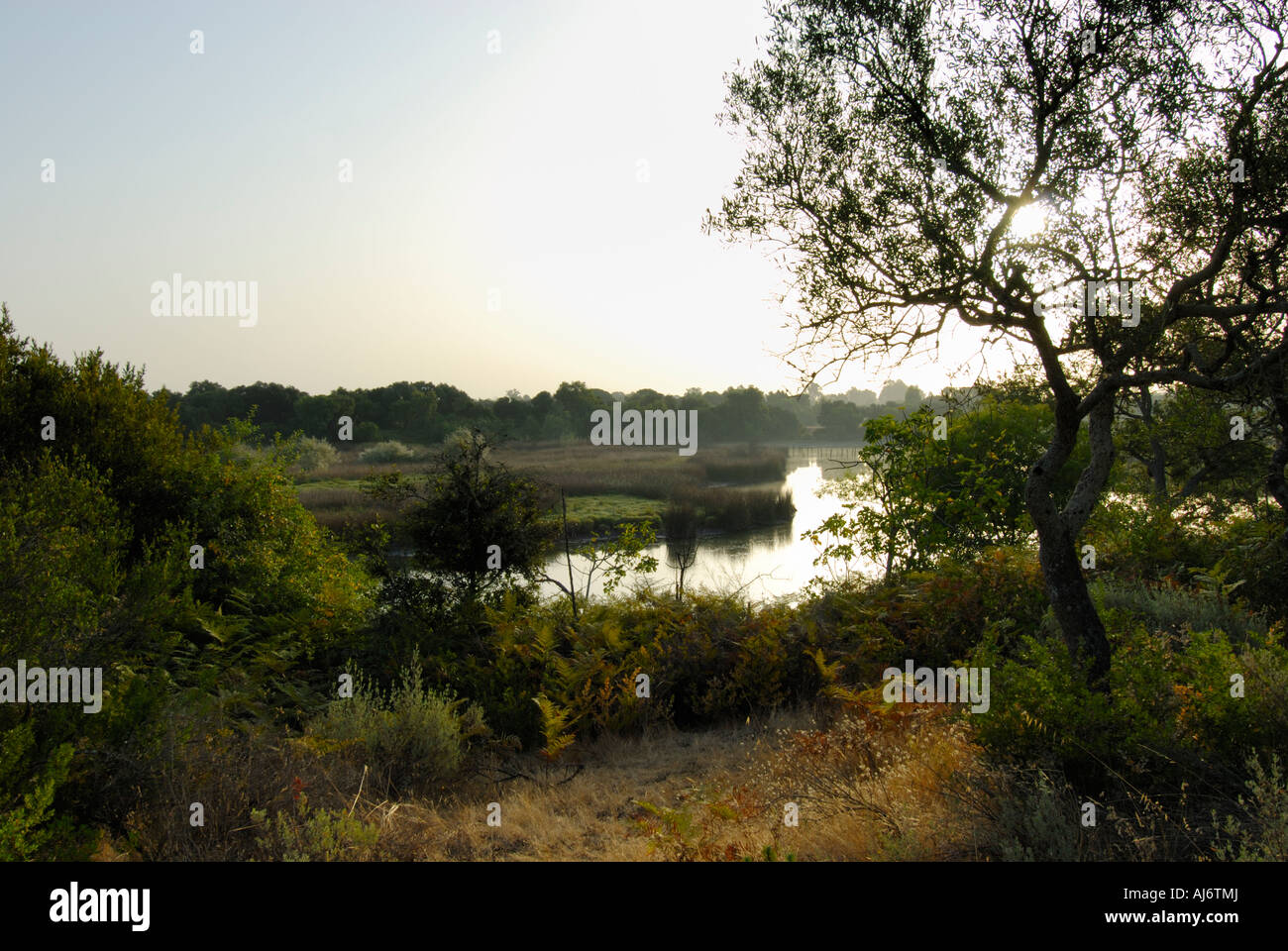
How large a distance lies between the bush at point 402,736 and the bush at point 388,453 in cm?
2740

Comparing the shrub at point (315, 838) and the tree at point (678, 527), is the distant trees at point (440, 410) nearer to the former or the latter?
the tree at point (678, 527)

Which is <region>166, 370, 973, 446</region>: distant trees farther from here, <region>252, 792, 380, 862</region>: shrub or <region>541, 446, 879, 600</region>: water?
<region>252, 792, 380, 862</region>: shrub

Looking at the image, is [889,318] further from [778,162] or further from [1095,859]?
[1095,859]

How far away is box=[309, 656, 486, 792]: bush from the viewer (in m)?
5.87

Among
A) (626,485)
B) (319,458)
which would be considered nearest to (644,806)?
(626,485)

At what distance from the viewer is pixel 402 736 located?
606cm

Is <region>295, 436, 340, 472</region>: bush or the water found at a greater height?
<region>295, 436, 340, 472</region>: bush

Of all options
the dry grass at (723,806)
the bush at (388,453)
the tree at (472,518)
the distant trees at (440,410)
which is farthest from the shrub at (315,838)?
the distant trees at (440,410)

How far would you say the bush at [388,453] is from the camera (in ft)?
112

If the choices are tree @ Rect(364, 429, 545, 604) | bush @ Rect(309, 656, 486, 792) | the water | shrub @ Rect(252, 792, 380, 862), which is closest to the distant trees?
the water

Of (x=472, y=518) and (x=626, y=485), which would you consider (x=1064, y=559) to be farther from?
(x=626, y=485)

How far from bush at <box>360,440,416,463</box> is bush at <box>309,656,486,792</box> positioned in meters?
27.4
